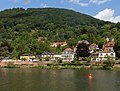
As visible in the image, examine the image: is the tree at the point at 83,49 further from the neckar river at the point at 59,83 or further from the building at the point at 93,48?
the neckar river at the point at 59,83

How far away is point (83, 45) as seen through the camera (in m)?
102

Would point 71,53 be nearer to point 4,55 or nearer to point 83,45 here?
point 83,45

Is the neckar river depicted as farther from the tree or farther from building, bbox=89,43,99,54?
building, bbox=89,43,99,54

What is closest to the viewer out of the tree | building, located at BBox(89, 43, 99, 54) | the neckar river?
the neckar river

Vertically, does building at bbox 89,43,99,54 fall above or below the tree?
above

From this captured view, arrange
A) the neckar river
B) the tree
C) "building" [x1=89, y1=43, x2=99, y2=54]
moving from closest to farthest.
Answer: the neckar river < the tree < "building" [x1=89, y1=43, x2=99, y2=54]

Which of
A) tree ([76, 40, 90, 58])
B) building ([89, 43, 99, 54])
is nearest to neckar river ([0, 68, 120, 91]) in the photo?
tree ([76, 40, 90, 58])

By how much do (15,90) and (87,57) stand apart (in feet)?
205

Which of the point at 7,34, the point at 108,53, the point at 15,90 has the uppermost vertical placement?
the point at 7,34

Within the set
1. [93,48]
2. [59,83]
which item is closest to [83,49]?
[93,48]

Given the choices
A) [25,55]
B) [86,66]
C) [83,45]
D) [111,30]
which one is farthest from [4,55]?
[111,30]

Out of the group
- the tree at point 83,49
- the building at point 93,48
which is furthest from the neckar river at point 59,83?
the building at point 93,48

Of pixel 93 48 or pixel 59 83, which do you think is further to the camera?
pixel 93 48

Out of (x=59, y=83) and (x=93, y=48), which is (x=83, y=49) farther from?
(x=59, y=83)
